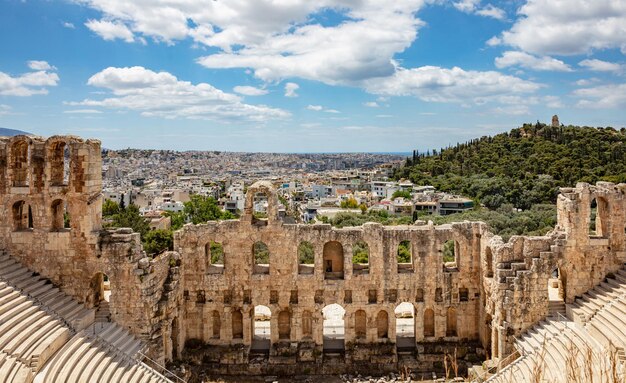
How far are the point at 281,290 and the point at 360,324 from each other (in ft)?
15.6

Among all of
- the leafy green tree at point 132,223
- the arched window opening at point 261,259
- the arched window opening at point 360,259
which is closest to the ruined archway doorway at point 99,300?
the arched window opening at point 261,259

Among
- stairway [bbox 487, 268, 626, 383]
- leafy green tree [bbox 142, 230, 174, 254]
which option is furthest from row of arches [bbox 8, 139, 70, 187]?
stairway [bbox 487, 268, 626, 383]

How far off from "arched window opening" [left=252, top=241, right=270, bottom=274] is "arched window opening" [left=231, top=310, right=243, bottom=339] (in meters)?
2.51

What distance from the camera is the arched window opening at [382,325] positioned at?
86.2ft

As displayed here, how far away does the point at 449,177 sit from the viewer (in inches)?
4254

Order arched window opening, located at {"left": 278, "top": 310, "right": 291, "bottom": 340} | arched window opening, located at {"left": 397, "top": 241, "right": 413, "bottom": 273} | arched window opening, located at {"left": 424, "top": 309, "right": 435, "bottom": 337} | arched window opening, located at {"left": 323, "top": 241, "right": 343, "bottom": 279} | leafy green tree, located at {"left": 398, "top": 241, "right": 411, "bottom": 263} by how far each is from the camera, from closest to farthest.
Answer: arched window opening, located at {"left": 397, "top": 241, "right": 413, "bottom": 273}, arched window opening, located at {"left": 278, "top": 310, "right": 291, "bottom": 340}, arched window opening, located at {"left": 424, "top": 309, "right": 435, "bottom": 337}, arched window opening, located at {"left": 323, "top": 241, "right": 343, "bottom": 279}, leafy green tree, located at {"left": 398, "top": 241, "right": 411, "bottom": 263}

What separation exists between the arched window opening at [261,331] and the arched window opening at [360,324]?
14.8ft

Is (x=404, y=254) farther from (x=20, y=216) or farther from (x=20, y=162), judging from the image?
(x=20, y=162)

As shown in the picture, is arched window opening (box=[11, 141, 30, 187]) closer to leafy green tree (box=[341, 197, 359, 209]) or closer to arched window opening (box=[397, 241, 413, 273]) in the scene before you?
arched window opening (box=[397, 241, 413, 273])

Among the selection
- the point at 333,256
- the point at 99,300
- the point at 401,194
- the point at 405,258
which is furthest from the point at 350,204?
the point at 99,300

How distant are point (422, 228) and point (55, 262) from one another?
17153mm

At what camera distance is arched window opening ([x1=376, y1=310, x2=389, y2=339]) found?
26.3 metres

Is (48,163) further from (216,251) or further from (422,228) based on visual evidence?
(216,251)

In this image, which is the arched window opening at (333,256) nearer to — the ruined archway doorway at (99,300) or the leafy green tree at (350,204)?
the ruined archway doorway at (99,300)
